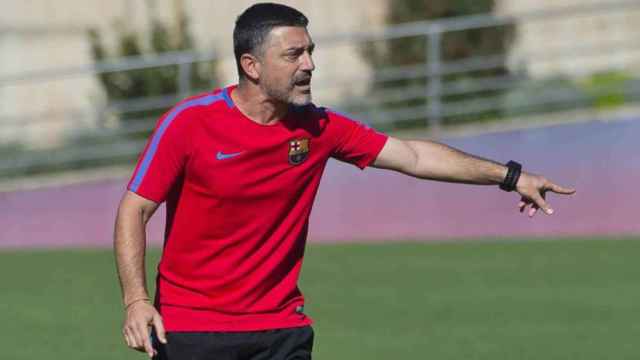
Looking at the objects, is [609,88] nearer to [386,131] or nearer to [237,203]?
[386,131]

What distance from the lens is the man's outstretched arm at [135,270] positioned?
6.10 m

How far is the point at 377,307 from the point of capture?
41.0ft

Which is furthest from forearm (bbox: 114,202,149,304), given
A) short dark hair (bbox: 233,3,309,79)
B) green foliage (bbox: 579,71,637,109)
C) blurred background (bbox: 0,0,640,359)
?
green foliage (bbox: 579,71,637,109)

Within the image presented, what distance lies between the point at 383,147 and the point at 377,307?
5704 millimetres

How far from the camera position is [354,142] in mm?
6793

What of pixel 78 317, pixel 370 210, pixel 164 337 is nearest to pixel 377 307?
pixel 78 317

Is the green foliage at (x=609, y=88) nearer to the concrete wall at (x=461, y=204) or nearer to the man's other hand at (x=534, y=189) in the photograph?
the concrete wall at (x=461, y=204)

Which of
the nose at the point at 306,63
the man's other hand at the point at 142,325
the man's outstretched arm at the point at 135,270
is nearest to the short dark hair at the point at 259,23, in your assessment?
the nose at the point at 306,63

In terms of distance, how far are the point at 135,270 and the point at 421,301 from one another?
671 cm

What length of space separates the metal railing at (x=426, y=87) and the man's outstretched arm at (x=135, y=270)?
41.2 feet

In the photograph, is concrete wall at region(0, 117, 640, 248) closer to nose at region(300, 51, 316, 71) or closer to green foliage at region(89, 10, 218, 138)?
green foliage at region(89, 10, 218, 138)

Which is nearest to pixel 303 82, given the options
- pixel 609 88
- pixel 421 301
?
pixel 421 301

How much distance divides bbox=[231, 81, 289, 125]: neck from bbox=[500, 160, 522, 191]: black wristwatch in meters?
1.09

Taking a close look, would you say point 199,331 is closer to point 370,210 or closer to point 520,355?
point 520,355
